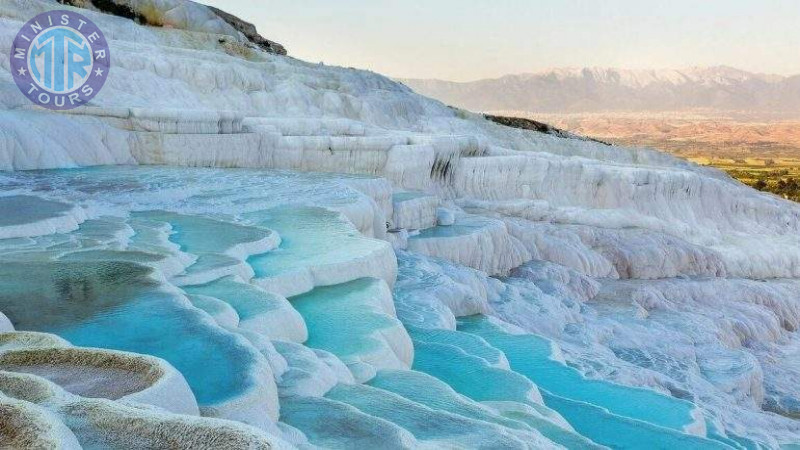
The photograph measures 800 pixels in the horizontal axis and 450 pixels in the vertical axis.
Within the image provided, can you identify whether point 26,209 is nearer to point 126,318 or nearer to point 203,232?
point 203,232

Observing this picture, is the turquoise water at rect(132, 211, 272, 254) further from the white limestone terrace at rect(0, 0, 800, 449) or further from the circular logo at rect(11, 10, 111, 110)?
the circular logo at rect(11, 10, 111, 110)

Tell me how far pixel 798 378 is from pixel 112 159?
10.9 meters

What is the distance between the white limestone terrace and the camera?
3834 mm

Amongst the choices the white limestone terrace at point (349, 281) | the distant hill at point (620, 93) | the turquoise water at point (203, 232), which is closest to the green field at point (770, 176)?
the white limestone terrace at point (349, 281)

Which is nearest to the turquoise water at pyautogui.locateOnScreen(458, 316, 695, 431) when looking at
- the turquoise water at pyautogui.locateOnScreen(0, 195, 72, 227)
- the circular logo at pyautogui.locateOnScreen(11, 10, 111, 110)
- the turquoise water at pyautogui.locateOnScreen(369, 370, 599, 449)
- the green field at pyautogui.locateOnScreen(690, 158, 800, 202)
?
the turquoise water at pyautogui.locateOnScreen(369, 370, 599, 449)

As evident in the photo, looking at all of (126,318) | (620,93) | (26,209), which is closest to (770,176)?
(26,209)

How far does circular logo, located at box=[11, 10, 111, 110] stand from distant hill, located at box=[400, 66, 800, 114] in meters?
141

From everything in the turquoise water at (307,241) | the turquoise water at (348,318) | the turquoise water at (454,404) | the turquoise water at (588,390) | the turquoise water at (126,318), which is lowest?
the turquoise water at (588,390)

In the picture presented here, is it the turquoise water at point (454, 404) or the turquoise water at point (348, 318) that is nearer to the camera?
the turquoise water at point (454, 404)

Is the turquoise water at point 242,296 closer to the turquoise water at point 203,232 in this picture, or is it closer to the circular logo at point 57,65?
the turquoise water at point 203,232

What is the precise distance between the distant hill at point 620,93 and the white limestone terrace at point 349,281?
13780 cm

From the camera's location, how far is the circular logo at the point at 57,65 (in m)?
13.3

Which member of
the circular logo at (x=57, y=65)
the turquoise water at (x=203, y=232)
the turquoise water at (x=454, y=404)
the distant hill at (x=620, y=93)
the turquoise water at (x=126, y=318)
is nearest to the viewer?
the turquoise water at (x=126, y=318)

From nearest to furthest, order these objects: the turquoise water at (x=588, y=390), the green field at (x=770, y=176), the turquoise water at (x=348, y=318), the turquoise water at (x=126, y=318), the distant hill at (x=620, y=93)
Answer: the turquoise water at (x=126, y=318)
the turquoise water at (x=348, y=318)
the turquoise water at (x=588, y=390)
the green field at (x=770, y=176)
the distant hill at (x=620, y=93)
